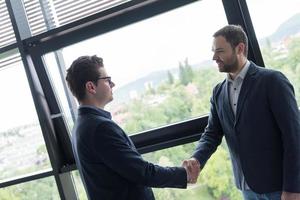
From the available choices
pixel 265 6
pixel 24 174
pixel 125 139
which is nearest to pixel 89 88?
pixel 125 139

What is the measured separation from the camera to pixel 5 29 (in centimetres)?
341

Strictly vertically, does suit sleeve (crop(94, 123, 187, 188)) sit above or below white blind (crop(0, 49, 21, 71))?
below

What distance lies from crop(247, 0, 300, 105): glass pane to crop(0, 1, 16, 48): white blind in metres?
2.14

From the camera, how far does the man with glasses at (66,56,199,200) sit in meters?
2.00

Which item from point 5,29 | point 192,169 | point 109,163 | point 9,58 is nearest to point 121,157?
point 109,163

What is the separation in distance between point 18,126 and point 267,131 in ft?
7.91

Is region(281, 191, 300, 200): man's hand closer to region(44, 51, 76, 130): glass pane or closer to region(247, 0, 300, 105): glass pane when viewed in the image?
region(247, 0, 300, 105): glass pane

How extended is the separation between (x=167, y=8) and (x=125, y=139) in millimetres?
1205

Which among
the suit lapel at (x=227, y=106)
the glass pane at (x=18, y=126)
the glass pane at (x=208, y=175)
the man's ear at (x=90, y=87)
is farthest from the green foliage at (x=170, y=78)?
the glass pane at (x=18, y=126)

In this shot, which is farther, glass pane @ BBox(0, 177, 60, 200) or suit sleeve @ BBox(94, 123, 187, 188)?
glass pane @ BBox(0, 177, 60, 200)

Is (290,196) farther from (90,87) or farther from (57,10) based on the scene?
(57,10)

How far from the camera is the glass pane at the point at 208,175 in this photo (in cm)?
285

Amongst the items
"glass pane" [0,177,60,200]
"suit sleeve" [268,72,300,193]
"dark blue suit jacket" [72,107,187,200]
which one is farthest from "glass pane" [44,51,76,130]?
"suit sleeve" [268,72,300,193]

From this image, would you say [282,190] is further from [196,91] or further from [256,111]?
[196,91]
